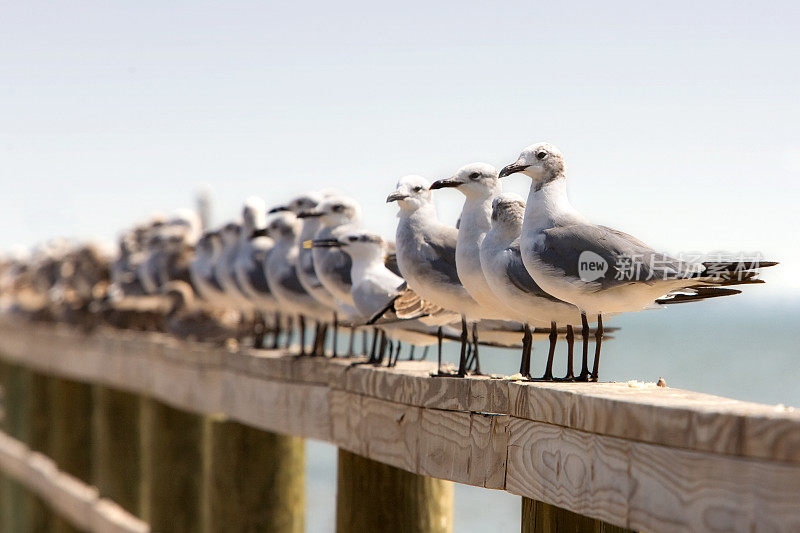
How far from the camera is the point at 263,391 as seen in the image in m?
7.05

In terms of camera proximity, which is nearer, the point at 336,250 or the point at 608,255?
the point at 608,255

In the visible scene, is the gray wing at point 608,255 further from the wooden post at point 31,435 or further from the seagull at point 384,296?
the wooden post at point 31,435

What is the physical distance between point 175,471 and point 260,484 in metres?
2.15

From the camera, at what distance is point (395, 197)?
223 inches

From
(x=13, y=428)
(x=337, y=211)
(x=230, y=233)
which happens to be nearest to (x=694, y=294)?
(x=337, y=211)

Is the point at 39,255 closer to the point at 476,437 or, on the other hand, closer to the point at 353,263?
the point at 353,263

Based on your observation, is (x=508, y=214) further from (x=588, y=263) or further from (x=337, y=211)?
(x=337, y=211)

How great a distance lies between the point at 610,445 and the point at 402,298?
8.34 ft

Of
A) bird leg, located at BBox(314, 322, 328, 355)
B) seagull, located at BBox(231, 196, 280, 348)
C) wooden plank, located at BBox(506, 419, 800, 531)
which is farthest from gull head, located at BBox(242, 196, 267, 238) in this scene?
wooden plank, located at BBox(506, 419, 800, 531)

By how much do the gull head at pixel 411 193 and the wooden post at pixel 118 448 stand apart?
6.22 m

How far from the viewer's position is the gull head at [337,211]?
7.49m

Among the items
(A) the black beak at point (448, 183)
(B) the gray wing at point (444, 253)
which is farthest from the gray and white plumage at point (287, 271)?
(A) the black beak at point (448, 183)

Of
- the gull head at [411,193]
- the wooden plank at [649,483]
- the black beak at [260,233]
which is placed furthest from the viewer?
the black beak at [260,233]

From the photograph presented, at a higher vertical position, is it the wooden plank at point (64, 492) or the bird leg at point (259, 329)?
the bird leg at point (259, 329)
